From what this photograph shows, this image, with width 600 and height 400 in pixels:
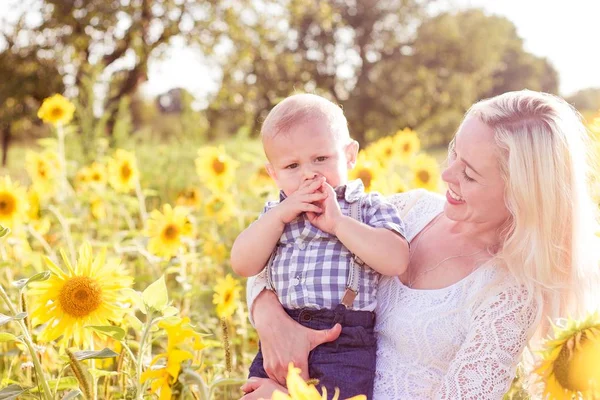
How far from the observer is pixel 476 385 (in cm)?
190

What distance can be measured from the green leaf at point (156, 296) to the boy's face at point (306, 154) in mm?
578

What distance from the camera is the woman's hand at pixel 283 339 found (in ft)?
6.50

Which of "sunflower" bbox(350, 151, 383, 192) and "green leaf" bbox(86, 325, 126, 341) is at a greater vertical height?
"sunflower" bbox(350, 151, 383, 192)

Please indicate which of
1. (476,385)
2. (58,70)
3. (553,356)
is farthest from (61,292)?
(58,70)

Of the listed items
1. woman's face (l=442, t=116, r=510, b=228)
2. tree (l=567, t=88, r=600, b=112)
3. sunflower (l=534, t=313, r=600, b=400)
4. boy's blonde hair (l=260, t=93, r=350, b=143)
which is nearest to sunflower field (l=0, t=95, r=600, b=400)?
sunflower (l=534, t=313, r=600, b=400)

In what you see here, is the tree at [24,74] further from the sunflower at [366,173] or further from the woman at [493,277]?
the woman at [493,277]

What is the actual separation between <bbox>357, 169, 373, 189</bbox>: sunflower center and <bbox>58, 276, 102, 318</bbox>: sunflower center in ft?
5.87

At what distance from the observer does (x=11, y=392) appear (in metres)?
1.78

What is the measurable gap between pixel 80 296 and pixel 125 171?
269cm

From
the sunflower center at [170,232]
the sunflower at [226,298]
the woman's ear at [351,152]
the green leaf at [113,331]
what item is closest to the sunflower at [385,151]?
the sunflower center at [170,232]

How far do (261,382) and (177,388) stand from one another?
12.6 inches

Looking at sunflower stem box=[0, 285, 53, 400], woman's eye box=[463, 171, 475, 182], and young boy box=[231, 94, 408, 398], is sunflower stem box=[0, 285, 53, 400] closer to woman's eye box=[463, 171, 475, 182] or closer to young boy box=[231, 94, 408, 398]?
young boy box=[231, 94, 408, 398]

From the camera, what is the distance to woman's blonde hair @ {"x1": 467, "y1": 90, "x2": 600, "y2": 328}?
1962mm

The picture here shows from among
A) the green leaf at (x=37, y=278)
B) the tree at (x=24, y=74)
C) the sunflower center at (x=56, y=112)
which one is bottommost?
the green leaf at (x=37, y=278)
